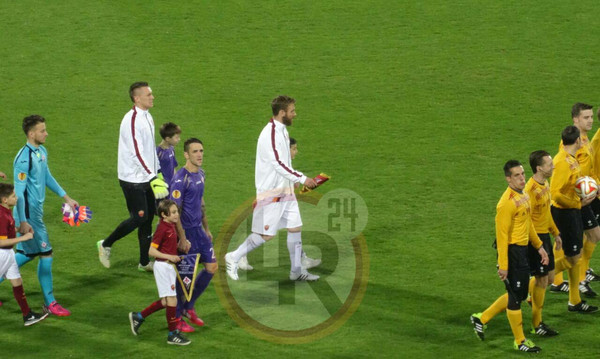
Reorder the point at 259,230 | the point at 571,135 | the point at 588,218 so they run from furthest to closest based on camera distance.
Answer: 1. the point at 259,230
2. the point at 588,218
3. the point at 571,135

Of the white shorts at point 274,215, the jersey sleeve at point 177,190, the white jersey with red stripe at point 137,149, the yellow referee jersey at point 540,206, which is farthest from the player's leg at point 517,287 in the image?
the white jersey with red stripe at point 137,149

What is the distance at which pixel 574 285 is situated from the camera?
1253cm

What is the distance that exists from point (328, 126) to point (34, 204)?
8.16 metres

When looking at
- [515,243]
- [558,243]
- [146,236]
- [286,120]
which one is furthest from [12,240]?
[558,243]

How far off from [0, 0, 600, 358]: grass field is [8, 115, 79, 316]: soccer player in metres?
0.38

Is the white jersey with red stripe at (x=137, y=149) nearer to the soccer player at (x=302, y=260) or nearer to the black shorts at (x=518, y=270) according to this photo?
the soccer player at (x=302, y=260)

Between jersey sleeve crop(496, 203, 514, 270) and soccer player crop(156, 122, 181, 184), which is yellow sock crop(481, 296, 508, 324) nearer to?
jersey sleeve crop(496, 203, 514, 270)

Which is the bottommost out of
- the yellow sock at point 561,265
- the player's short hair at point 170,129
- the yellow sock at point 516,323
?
the yellow sock at point 516,323

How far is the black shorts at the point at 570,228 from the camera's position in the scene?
12438mm

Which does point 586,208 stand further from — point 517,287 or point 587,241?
point 517,287

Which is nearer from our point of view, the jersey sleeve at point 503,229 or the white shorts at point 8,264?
the jersey sleeve at point 503,229

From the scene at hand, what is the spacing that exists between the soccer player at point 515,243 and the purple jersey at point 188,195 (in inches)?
135

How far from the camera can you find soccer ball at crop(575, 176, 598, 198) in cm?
1245

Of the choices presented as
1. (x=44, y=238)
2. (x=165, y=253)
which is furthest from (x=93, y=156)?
(x=165, y=253)
